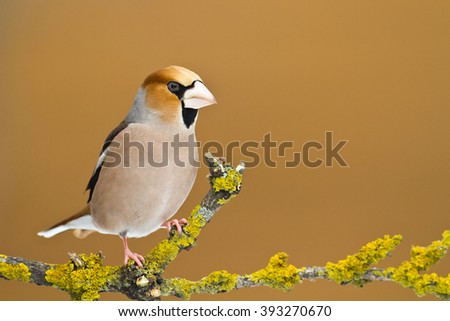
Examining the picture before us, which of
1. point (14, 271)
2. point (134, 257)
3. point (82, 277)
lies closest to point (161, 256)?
point (134, 257)

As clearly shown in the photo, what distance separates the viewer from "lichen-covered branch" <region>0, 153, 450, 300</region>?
1320 mm

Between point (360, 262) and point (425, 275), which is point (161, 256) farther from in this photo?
point (425, 275)

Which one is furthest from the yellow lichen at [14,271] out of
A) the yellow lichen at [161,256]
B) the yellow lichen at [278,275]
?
the yellow lichen at [278,275]

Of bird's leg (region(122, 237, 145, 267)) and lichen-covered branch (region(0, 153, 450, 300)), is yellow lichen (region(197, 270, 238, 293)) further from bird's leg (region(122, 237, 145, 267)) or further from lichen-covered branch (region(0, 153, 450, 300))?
bird's leg (region(122, 237, 145, 267))

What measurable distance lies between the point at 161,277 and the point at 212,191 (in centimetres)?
20

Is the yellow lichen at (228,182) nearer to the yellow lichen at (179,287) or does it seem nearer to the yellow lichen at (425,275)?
the yellow lichen at (179,287)

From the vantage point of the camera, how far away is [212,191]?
1.36 m

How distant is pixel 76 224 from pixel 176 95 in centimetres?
36

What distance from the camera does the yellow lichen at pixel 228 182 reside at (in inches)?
52.6

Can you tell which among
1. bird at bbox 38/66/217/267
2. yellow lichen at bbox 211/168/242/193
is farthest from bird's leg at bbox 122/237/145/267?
yellow lichen at bbox 211/168/242/193

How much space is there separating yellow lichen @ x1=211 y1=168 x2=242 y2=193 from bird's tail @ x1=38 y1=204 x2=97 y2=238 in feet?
0.93
